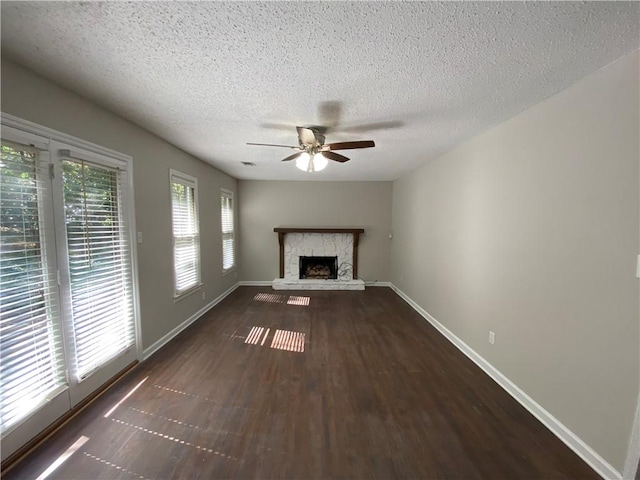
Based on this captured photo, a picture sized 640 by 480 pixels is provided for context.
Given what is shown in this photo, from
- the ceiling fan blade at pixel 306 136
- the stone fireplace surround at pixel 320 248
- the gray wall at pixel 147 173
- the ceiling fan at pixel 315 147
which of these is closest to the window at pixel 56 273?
the gray wall at pixel 147 173

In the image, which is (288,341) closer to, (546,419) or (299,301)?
(299,301)

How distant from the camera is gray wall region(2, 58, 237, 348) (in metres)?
1.50

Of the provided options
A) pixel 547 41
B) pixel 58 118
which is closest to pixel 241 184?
pixel 58 118

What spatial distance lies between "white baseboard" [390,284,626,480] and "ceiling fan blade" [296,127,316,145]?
2.72 m

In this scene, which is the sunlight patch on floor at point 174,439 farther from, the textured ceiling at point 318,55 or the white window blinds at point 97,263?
the textured ceiling at point 318,55

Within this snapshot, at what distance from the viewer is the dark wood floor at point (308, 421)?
54.8 inches

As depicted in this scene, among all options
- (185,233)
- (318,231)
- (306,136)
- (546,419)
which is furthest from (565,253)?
(318,231)

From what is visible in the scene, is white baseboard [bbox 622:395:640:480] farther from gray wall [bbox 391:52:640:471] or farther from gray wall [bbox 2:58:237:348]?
gray wall [bbox 2:58:237:348]

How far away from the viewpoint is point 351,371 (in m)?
2.30

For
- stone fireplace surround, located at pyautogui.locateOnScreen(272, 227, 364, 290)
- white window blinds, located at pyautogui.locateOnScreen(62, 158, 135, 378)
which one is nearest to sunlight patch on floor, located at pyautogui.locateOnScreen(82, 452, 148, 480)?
white window blinds, located at pyautogui.locateOnScreen(62, 158, 135, 378)

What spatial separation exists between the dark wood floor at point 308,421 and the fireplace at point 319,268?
2.70m

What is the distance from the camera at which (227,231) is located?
483cm

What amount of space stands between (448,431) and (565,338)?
1017 millimetres

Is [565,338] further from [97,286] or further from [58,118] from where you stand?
[58,118]
